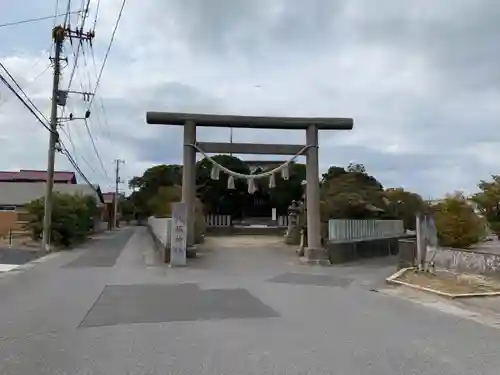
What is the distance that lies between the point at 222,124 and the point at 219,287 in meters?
12.0

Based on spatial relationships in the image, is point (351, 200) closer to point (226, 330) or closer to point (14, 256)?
point (14, 256)

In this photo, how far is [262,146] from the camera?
2688 cm

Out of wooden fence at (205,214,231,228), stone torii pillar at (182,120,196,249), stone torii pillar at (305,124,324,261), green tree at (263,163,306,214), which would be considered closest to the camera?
stone torii pillar at (305,124,324,261)

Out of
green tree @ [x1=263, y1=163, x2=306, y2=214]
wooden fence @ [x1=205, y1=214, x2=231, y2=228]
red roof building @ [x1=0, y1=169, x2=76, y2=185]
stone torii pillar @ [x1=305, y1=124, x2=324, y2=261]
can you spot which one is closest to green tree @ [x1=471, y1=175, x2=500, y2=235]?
stone torii pillar @ [x1=305, y1=124, x2=324, y2=261]

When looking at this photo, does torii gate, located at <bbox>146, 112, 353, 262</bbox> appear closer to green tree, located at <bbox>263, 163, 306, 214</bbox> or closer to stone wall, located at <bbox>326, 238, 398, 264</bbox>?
stone wall, located at <bbox>326, 238, 398, 264</bbox>

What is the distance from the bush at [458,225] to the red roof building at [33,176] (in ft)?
197

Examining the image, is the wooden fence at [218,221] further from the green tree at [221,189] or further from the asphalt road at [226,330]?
the asphalt road at [226,330]

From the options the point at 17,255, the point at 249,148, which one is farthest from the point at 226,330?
the point at 17,255

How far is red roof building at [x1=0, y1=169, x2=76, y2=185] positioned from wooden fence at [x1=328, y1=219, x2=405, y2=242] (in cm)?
5366

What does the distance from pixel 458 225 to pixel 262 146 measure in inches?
392

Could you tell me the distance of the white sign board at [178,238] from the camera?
22.3 m

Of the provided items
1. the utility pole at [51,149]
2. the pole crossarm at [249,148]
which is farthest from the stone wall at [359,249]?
the utility pole at [51,149]

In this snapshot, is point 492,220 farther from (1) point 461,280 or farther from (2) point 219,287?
(2) point 219,287

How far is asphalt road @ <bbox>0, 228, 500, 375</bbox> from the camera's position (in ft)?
22.4
